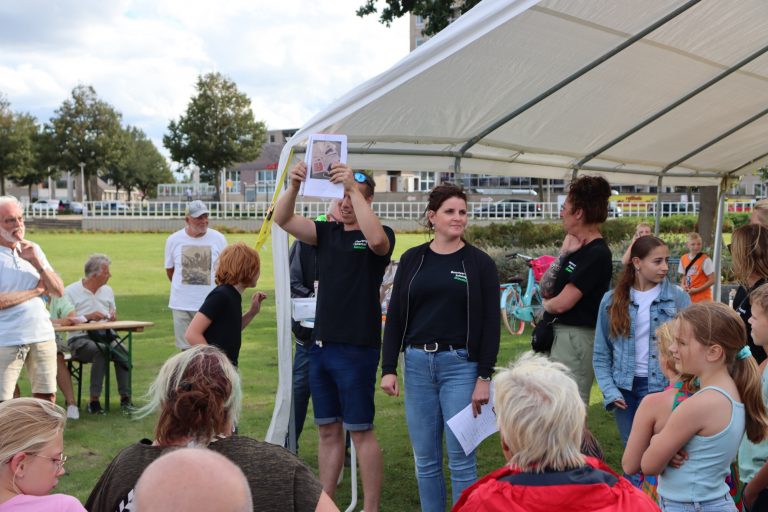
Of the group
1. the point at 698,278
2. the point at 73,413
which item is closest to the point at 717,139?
the point at 698,278

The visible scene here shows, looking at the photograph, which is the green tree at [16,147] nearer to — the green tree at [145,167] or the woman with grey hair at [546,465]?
the green tree at [145,167]

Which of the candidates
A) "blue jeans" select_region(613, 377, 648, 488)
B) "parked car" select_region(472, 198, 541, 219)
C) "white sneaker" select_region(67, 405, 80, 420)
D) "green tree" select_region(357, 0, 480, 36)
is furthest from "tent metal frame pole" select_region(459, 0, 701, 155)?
"parked car" select_region(472, 198, 541, 219)

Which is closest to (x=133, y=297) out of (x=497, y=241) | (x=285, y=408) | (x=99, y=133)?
(x=497, y=241)

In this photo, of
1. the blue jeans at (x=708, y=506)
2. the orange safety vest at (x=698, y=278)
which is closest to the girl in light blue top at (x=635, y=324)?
the blue jeans at (x=708, y=506)

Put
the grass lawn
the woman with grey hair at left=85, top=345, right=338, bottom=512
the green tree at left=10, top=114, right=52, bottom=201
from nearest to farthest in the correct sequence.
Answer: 1. the woman with grey hair at left=85, top=345, right=338, bottom=512
2. the grass lawn
3. the green tree at left=10, top=114, right=52, bottom=201

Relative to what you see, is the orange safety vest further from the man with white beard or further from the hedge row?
the man with white beard

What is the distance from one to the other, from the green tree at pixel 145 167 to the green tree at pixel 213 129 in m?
25.7

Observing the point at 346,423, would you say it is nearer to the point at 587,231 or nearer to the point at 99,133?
the point at 587,231

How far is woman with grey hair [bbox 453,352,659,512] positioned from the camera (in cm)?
209

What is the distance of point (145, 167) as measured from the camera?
84812 millimetres

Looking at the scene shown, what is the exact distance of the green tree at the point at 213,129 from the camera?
5731 centimetres

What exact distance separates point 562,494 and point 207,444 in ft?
3.56

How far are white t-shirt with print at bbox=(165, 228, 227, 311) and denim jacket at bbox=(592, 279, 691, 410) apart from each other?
463 centimetres

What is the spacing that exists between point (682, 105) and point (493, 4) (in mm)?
3071
